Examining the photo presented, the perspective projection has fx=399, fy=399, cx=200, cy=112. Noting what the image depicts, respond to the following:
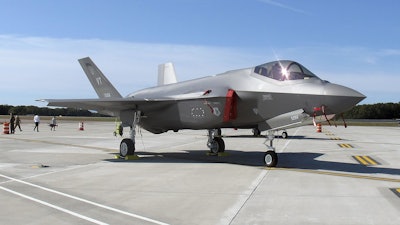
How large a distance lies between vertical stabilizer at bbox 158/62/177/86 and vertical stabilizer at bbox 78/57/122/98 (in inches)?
114

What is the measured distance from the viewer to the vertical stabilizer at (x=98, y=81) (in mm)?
19188

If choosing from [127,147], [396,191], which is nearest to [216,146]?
[127,147]

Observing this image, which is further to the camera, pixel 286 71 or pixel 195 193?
pixel 286 71

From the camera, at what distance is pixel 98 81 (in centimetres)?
1939

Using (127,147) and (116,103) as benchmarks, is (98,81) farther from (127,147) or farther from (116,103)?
(127,147)

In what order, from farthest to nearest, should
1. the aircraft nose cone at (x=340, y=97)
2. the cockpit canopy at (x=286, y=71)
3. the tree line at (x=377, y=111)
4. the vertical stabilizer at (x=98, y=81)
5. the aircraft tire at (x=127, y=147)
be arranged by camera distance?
the tree line at (x=377, y=111)
the vertical stabilizer at (x=98, y=81)
the aircraft tire at (x=127, y=147)
the cockpit canopy at (x=286, y=71)
the aircraft nose cone at (x=340, y=97)

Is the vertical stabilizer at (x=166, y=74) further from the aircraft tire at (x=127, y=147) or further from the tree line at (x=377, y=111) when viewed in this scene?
the tree line at (x=377, y=111)

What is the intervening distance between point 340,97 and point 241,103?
10.9 feet

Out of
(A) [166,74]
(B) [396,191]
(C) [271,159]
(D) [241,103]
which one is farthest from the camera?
(A) [166,74]

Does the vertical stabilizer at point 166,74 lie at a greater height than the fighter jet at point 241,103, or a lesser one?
greater

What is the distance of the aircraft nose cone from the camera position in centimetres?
1080

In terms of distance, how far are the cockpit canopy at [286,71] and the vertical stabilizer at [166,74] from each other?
8.78 m

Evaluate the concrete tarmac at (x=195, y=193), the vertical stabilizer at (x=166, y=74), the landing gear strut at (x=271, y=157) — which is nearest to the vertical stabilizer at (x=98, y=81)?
the vertical stabilizer at (x=166, y=74)

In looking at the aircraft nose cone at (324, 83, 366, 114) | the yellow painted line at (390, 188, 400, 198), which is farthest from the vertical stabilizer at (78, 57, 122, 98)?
the yellow painted line at (390, 188, 400, 198)
